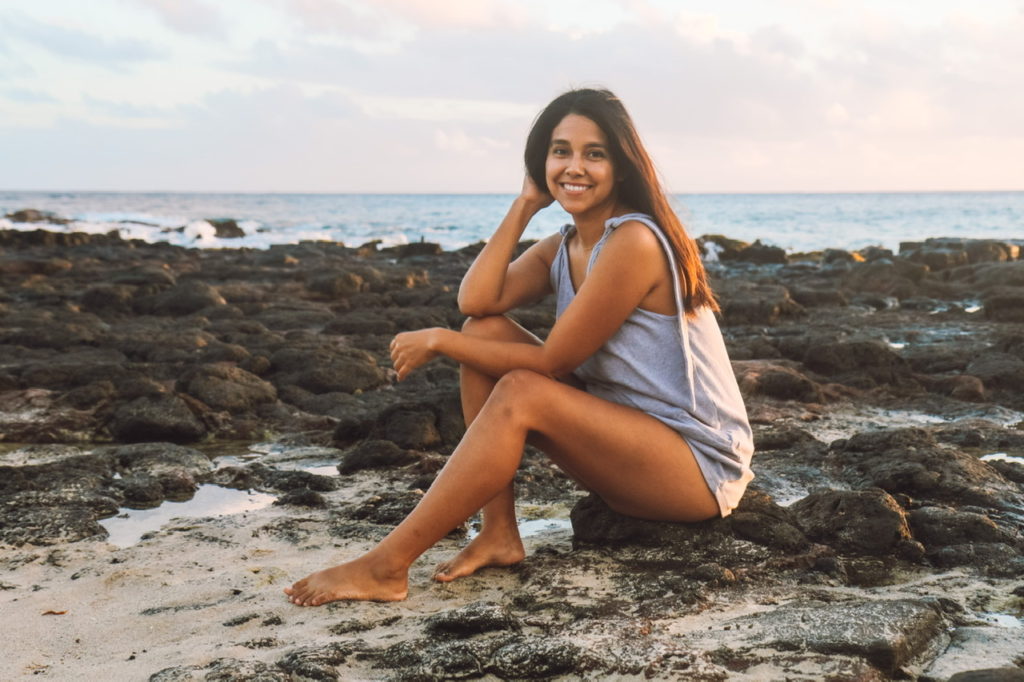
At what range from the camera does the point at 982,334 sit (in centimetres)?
1003

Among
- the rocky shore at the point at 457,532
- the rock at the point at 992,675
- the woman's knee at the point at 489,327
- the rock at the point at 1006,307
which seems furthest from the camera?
the rock at the point at 1006,307

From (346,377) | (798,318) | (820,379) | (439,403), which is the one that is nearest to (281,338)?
(346,377)

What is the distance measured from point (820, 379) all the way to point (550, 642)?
5635mm

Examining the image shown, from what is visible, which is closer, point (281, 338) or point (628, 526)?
point (628, 526)

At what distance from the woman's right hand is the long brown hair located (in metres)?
0.33

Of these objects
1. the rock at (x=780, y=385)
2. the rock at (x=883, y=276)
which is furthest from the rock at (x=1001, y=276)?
the rock at (x=780, y=385)

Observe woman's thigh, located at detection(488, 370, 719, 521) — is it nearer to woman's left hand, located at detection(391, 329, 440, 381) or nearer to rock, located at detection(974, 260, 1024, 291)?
woman's left hand, located at detection(391, 329, 440, 381)

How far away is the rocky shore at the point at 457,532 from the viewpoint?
2.79 meters

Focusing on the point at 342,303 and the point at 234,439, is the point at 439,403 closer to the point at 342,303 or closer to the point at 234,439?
the point at 234,439

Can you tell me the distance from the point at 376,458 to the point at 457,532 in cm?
130

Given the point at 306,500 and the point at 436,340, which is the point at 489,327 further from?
the point at 306,500

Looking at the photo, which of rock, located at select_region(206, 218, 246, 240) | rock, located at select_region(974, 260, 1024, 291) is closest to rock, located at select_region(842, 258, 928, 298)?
rock, located at select_region(974, 260, 1024, 291)

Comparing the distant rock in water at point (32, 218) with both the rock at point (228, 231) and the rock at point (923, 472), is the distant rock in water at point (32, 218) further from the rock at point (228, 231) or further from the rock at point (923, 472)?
the rock at point (923, 472)

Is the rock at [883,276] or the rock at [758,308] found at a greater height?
the rock at [883,276]
